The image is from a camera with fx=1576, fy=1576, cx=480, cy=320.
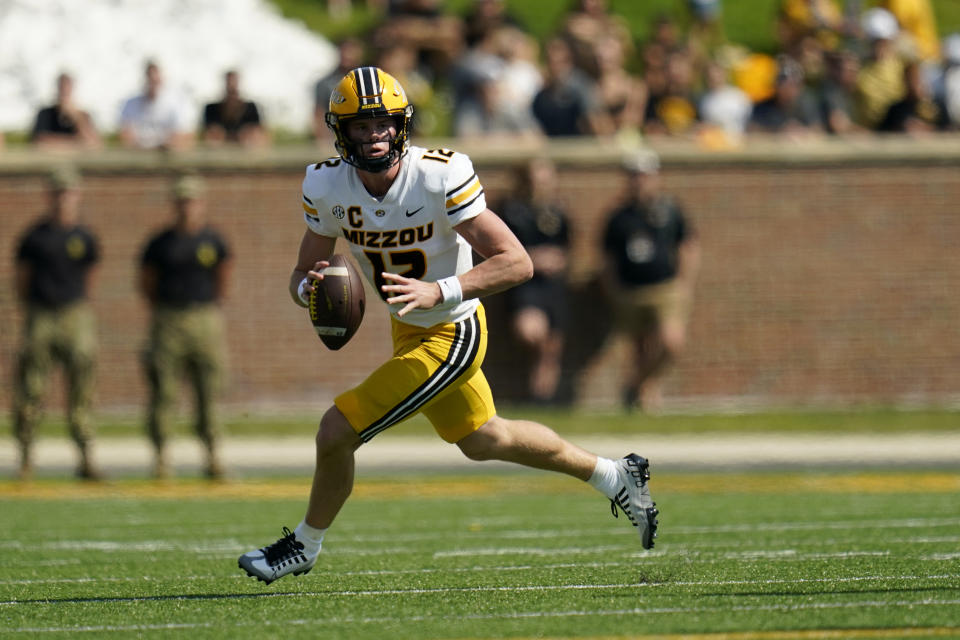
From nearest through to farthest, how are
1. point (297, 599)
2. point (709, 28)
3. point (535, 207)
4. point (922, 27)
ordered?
point (297, 599), point (535, 207), point (922, 27), point (709, 28)

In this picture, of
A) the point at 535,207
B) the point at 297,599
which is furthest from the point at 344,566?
the point at 535,207

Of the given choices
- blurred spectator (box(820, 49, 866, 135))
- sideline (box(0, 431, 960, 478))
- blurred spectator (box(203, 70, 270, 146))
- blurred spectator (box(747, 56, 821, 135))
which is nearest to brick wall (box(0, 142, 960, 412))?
blurred spectator (box(203, 70, 270, 146))

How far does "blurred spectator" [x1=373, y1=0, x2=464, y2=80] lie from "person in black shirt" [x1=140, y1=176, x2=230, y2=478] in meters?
5.91

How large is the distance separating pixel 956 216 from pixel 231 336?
7.24 m

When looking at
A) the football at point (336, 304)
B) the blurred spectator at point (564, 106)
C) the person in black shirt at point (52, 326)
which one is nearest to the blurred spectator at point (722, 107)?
the blurred spectator at point (564, 106)

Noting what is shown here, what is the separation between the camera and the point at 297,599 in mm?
5773

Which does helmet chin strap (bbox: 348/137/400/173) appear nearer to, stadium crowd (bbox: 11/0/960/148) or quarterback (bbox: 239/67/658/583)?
quarterback (bbox: 239/67/658/583)

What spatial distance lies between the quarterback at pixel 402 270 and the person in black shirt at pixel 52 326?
5.75 meters

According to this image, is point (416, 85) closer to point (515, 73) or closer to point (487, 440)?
point (515, 73)

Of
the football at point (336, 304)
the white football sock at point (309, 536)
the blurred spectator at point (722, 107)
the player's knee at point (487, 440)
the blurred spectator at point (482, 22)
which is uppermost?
the blurred spectator at point (482, 22)

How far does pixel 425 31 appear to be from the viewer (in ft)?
56.4

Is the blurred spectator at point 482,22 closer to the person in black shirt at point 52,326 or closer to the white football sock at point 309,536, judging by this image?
the person in black shirt at point 52,326

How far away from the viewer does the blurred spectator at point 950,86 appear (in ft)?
52.5

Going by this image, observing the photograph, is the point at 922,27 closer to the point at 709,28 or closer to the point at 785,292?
the point at 709,28
